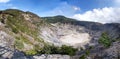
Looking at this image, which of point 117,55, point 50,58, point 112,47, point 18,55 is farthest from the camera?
point 18,55

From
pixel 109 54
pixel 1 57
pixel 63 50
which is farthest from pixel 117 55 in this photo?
pixel 1 57

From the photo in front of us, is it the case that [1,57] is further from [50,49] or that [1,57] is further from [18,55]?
[50,49]

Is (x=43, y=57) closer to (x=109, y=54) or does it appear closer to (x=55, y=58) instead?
(x=55, y=58)

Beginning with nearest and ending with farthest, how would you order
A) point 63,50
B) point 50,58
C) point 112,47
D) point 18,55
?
1. point 112,47
2. point 50,58
3. point 18,55
4. point 63,50

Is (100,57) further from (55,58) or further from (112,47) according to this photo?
(55,58)

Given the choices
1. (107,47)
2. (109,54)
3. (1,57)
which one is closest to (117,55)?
(109,54)

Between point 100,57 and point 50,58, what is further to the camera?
point 50,58

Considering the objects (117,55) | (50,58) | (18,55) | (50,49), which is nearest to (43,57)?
(50,58)

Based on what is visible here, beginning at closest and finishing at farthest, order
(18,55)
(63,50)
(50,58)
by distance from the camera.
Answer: (50,58) → (18,55) → (63,50)

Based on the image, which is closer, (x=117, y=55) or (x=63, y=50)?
(x=117, y=55)
